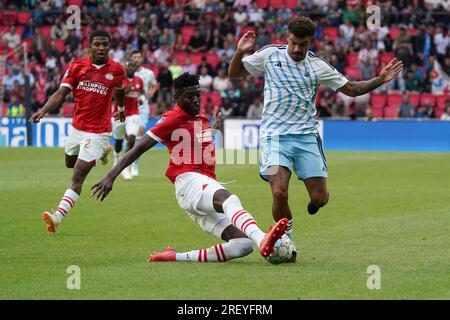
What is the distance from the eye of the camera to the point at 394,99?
33906 mm

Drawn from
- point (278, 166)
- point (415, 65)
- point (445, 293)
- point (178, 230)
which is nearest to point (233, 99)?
point (415, 65)

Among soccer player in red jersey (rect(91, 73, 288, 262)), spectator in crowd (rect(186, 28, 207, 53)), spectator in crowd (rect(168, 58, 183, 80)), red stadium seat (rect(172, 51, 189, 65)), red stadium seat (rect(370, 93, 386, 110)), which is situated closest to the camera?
soccer player in red jersey (rect(91, 73, 288, 262))

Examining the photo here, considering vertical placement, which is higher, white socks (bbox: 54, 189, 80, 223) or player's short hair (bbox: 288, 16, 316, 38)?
player's short hair (bbox: 288, 16, 316, 38)

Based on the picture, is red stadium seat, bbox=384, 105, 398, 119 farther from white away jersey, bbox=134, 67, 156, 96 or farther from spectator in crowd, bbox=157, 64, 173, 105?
white away jersey, bbox=134, 67, 156, 96

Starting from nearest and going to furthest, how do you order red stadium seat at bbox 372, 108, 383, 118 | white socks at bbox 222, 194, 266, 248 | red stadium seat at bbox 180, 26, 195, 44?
1. white socks at bbox 222, 194, 266, 248
2. red stadium seat at bbox 372, 108, 383, 118
3. red stadium seat at bbox 180, 26, 195, 44

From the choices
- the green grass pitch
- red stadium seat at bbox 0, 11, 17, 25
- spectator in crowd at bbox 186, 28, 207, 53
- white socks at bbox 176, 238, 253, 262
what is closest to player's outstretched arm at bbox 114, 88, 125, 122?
the green grass pitch

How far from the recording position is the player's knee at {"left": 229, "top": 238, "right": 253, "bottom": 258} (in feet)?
33.9

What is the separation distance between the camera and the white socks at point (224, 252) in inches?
407

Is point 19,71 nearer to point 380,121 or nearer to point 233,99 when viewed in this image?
point 233,99

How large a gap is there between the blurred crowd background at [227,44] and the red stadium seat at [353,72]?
0.11ft

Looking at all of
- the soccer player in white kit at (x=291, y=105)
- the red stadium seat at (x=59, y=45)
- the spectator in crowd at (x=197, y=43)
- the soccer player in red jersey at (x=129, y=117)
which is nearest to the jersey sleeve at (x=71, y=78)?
the soccer player in white kit at (x=291, y=105)

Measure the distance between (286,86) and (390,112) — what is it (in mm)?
23247

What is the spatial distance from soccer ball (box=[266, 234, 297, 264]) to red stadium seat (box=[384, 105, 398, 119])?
2345 centimetres

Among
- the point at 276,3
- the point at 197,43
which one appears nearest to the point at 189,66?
the point at 197,43
